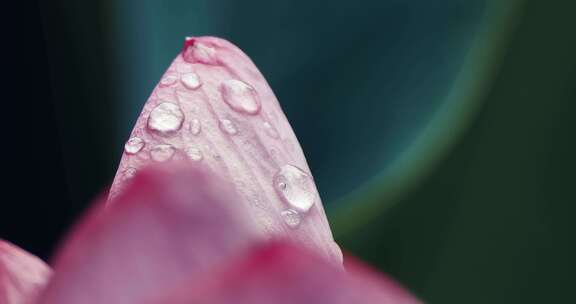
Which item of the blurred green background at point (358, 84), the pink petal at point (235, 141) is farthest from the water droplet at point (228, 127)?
the blurred green background at point (358, 84)

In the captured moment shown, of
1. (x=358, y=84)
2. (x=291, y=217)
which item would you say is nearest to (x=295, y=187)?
(x=291, y=217)

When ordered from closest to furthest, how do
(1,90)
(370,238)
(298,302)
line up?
(298,302)
(1,90)
(370,238)

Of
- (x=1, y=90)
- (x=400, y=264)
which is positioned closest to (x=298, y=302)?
(x=1, y=90)

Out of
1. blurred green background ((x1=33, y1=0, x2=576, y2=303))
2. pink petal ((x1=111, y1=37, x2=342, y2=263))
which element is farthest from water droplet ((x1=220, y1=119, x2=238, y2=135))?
blurred green background ((x1=33, y1=0, x2=576, y2=303))

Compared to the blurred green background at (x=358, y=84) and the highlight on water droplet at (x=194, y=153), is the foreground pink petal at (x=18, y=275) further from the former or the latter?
the blurred green background at (x=358, y=84)

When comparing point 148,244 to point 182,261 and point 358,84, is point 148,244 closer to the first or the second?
point 182,261

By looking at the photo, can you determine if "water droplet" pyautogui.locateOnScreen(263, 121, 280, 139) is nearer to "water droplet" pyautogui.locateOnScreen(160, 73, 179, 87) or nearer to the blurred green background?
"water droplet" pyautogui.locateOnScreen(160, 73, 179, 87)

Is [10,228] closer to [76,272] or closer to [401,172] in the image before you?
[401,172]
